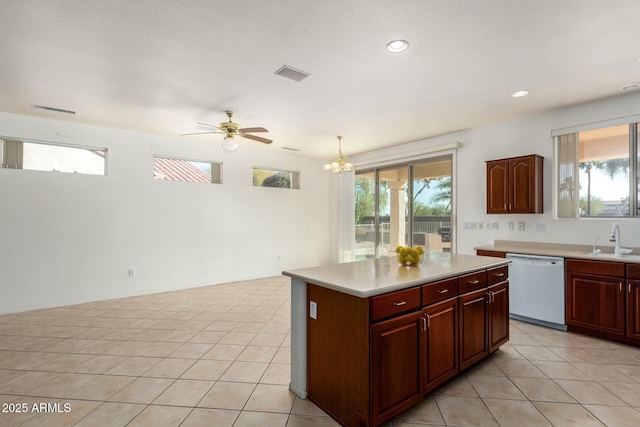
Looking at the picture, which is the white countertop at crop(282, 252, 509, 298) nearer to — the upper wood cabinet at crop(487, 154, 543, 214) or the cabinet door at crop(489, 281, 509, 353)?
the cabinet door at crop(489, 281, 509, 353)

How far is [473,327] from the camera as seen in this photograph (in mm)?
2455

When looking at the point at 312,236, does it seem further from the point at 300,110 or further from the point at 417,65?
the point at 417,65

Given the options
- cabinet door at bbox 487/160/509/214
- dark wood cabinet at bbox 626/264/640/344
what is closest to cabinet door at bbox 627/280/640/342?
dark wood cabinet at bbox 626/264/640/344

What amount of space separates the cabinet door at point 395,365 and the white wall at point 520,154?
313cm

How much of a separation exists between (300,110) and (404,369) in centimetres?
319

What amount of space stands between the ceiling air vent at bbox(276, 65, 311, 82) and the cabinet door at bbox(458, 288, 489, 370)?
2442mm

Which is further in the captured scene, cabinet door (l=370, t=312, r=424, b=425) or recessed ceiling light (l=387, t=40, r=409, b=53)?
recessed ceiling light (l=387, t=40, r=409, b=53)

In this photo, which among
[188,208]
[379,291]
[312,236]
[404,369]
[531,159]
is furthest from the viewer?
[312,236]

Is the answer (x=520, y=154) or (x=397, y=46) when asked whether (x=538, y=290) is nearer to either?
(x=520, y=154)

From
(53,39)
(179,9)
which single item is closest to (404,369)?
(179,9)

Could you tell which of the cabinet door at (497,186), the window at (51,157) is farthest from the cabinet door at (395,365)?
the window at (51,157)

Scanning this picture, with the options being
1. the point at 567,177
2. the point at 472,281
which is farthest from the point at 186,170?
the point at 567,177

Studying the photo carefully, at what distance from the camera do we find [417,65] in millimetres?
2738

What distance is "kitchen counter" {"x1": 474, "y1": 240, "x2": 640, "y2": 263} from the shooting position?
3128 millimetres
